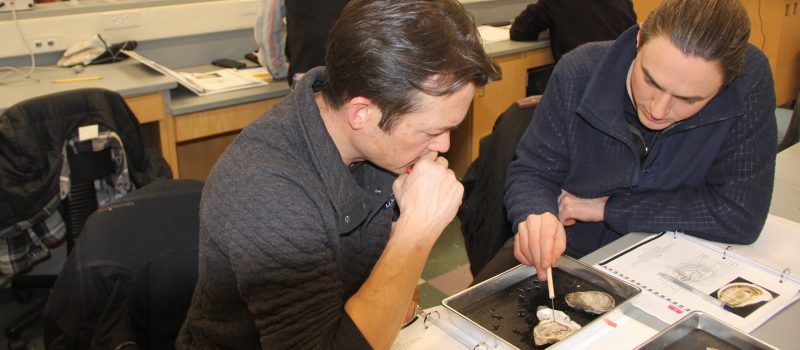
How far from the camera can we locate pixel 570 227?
159 cm

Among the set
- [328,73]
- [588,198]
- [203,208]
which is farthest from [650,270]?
[203,208]

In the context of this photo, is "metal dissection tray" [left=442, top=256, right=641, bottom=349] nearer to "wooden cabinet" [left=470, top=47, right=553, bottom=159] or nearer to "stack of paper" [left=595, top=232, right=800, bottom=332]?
"stack of paper" [left=595, top=232, right=800, bottom=332]

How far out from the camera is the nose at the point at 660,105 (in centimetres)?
128

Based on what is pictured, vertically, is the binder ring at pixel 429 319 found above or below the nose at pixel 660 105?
below

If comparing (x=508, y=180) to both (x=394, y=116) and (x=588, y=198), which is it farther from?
(x=394, y=116)

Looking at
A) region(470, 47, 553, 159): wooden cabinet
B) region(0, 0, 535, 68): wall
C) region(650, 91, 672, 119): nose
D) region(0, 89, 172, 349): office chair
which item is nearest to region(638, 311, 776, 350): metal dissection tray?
region(650, 91, 672, 119): nose

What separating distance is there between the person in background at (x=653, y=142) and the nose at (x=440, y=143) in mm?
297

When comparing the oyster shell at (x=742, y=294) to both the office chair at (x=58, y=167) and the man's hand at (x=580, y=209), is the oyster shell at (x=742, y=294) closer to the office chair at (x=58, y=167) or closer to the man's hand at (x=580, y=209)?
the man's hand at (x=580, y=209)

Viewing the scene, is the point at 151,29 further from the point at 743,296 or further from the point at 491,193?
the point at 743,296

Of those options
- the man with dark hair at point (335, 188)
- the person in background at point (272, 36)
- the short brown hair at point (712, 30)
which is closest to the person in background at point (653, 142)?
the short brown hair at point (712, 30)

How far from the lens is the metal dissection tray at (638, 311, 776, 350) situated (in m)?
0.99

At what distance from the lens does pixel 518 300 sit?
1.13 meters

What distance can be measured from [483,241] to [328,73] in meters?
0.87

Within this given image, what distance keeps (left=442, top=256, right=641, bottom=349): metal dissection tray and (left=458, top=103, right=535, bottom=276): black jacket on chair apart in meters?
0.49
